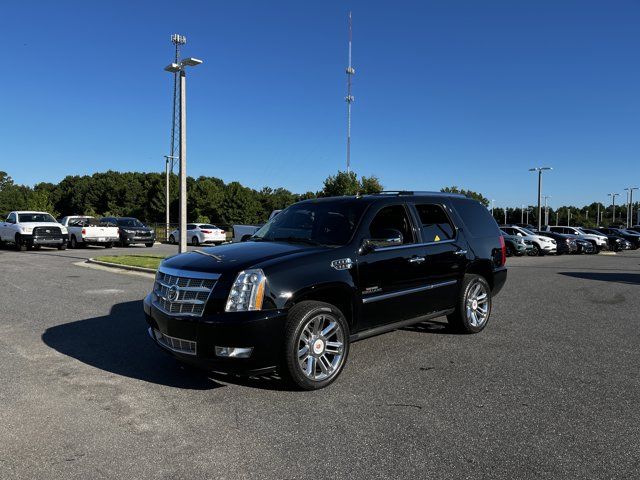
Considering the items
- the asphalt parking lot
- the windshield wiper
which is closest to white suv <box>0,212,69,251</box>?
the asphalt parking lot

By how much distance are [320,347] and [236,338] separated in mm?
834

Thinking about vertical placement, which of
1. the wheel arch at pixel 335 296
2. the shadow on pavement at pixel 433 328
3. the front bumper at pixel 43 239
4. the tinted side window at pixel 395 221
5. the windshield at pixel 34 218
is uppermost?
the tinted side window at pixel 395 221

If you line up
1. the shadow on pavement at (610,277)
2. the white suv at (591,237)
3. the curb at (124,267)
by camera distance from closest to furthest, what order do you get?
the shadow on pavement at (610,277)
the curb at (124,267)
the white suv at (591,237)

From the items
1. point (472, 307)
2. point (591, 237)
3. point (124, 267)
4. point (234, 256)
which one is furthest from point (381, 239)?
point (591, 237)

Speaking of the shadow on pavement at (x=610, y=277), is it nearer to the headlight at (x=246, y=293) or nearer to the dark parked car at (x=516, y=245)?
the dark parked car at (x=516, y=245)

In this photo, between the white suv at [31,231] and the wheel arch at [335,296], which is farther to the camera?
the white suv at [31,231]

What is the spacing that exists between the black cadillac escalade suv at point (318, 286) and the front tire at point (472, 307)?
0.05ft

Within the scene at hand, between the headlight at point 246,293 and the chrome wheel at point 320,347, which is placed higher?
the headlight at point 246,293

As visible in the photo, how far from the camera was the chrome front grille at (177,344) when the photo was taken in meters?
4.38

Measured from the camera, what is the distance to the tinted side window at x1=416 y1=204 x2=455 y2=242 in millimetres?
6055

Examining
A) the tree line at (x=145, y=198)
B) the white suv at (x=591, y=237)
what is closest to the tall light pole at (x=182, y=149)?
the white suv at (x=591, y=237)

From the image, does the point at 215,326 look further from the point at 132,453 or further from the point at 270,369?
the point at 132,453

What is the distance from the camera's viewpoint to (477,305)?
22.2 ft

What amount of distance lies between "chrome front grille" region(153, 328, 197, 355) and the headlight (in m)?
0.48
